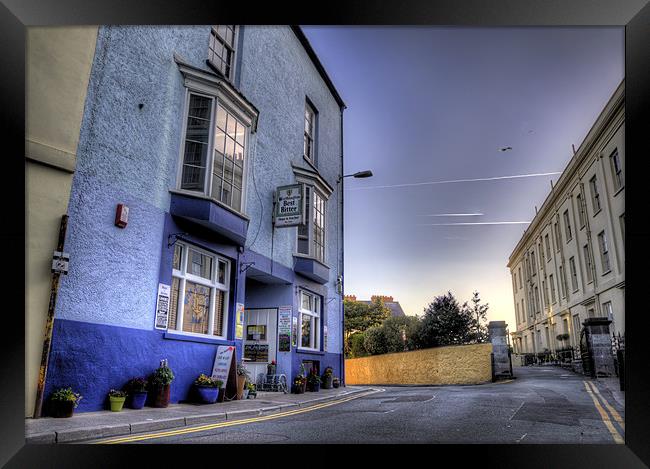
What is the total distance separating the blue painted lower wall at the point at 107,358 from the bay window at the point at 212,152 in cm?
325

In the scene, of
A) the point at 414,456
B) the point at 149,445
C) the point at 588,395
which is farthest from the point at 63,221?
the point at 588,395

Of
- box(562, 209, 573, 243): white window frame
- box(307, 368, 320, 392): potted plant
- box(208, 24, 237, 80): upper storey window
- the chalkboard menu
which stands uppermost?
box(208, 24, 237, 80): upper storey window

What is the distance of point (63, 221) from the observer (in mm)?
6941

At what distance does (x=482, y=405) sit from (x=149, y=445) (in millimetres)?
6355

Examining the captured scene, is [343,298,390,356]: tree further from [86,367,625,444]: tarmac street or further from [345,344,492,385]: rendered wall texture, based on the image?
[86,367,625,444]: tarmac street

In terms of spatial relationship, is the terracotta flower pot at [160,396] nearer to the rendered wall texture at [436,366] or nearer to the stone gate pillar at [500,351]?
the stone gate pillar at [500,351]

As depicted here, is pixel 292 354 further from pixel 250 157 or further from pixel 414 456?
pixel 414 456

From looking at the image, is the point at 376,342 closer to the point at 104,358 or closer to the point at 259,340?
the point at 259,340

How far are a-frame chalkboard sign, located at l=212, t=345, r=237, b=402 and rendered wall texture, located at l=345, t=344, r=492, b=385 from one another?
1209 cm

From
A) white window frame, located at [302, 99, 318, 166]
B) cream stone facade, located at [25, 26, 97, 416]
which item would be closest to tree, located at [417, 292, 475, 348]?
white window frame, located at [302, 99, 318, 166]

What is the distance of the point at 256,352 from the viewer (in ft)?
44.7

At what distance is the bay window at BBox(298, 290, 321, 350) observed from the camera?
15047 mm

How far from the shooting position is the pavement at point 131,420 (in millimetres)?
5160

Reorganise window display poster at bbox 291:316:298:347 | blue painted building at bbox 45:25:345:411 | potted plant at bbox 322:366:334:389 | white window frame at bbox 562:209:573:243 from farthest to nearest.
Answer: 1. white window frame at bbox 562:209:573:243
2. potted plant at bbox 322:366:334:389
3. window display poster at bbox 291:316:298:347
4. blue painted building at bbox 45:25:345:411
